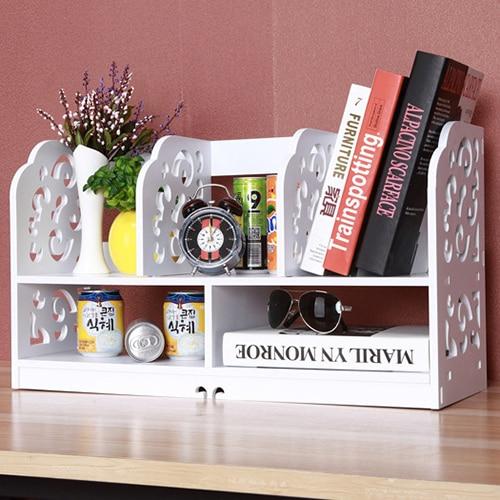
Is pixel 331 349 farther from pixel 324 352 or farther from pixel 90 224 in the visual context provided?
pixel 90 224

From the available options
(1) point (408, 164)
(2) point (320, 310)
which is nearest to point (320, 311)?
(2) point (320, 310)

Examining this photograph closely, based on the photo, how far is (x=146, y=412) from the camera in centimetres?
149

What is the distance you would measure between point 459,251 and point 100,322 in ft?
1.95

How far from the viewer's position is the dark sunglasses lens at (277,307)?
5.41ft

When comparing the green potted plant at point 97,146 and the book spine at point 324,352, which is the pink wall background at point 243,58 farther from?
the book spine at point 324,352

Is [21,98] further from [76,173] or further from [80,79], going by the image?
[76,173]

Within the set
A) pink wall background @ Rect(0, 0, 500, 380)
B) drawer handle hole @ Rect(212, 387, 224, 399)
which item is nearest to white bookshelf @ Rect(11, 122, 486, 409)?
drawer handle hole @ Rect(212, 387, 224, 399)

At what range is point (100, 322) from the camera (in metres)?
1.71

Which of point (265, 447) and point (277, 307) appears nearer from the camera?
point (265, 447)

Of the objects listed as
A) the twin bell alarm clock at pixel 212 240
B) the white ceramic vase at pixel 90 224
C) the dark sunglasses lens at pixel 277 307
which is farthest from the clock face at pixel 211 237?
the white ceramic vase at pixel 90 224

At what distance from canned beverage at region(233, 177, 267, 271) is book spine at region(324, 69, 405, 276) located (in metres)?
0.17

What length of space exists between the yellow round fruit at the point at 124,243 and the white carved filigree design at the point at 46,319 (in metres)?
0.15

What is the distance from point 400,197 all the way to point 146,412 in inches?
18.9

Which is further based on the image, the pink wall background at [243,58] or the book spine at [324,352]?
the pink wall background at [243,58]
